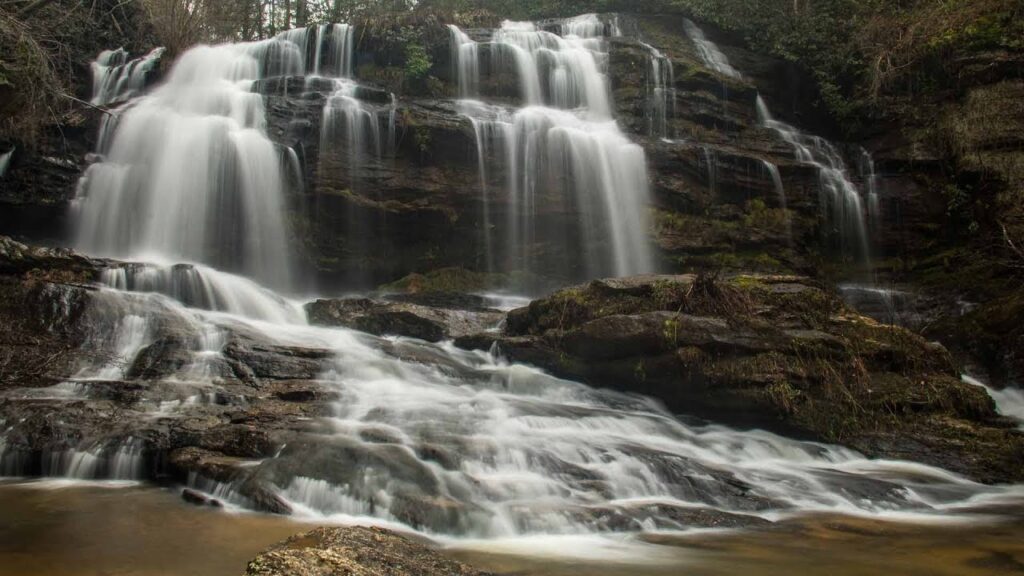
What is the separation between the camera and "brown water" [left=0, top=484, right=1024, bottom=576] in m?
3.48

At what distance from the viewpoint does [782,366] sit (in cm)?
762

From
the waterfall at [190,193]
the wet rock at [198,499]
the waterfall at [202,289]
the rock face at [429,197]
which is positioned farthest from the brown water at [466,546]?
the rock face at [429,197]

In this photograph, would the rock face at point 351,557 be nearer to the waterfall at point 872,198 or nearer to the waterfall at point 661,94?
the waterfall at point 872,198

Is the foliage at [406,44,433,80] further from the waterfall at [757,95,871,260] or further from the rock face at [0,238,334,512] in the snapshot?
the rock face at [0,238,334,512]

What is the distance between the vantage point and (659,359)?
797 centimetres

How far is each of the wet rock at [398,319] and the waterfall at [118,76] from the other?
31.7 feet

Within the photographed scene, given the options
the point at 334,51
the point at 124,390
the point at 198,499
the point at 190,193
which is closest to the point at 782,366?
the point at 198,499

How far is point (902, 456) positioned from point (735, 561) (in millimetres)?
4189

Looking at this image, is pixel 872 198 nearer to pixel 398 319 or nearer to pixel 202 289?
pixel 398 319

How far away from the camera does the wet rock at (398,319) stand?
10344 mm

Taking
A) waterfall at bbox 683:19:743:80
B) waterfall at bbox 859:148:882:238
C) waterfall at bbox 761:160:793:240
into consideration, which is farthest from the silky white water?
waterfall at bbox 683:19:743:80

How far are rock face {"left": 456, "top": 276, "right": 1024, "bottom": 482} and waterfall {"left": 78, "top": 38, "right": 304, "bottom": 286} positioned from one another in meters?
6.89

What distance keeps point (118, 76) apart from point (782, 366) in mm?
17403

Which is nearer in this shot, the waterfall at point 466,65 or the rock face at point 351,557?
the rock face at point 351,557
